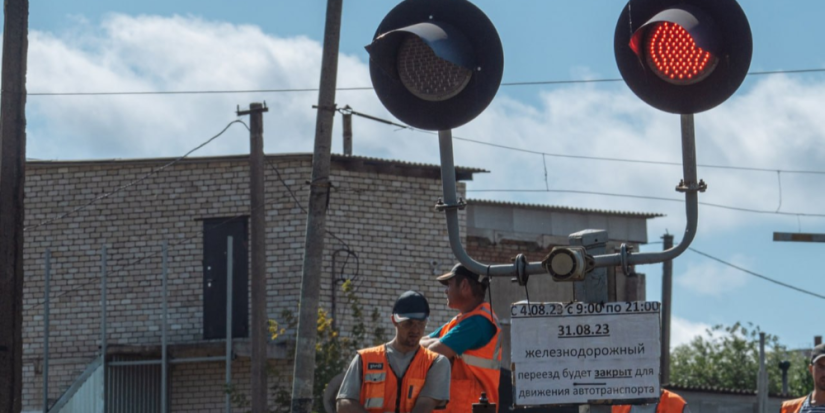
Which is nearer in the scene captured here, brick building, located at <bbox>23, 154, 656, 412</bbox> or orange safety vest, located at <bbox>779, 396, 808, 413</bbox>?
orange safety vest, located at <bbox>779, 396, 808, 413</bbox>

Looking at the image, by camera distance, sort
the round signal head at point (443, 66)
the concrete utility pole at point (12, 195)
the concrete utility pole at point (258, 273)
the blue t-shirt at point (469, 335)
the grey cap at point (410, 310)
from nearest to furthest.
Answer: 1. the round signal head at point (443, 66)
2. the grey cap at point (410, 310)
3. the blue t-shirt at point (469, 335)
4. the concrete utility pole at point (12, 195)
5. the concrete utility pole at point (258, 273)

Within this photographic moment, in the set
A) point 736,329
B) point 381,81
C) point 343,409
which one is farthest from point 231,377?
point 736,329

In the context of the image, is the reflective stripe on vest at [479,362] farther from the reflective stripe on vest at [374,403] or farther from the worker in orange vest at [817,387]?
the worker in orange vest at [817,387]

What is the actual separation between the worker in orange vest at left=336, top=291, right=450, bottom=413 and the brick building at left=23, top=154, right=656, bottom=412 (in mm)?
18633

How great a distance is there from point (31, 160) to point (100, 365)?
4576 millimetres

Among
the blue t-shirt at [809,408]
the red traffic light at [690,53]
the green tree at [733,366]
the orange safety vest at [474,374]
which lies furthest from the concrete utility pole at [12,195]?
the green tree at [733,366]

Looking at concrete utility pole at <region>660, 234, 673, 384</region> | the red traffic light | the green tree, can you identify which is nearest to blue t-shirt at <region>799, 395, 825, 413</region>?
the red traffic light

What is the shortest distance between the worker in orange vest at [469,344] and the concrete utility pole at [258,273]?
1570 centimetres

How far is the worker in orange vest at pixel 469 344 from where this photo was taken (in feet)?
24.3

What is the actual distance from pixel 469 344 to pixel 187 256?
1992 cm

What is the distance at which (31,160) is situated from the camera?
27.8m

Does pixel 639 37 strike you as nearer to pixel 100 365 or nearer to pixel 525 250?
pixel 100 365

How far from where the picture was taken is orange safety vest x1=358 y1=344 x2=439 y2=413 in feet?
23.2

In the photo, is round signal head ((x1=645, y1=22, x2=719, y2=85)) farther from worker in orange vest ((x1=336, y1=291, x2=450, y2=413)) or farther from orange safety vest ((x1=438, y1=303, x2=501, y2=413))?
orange safety vest ((x1=438, y1=303, x2=501, y2=413))
